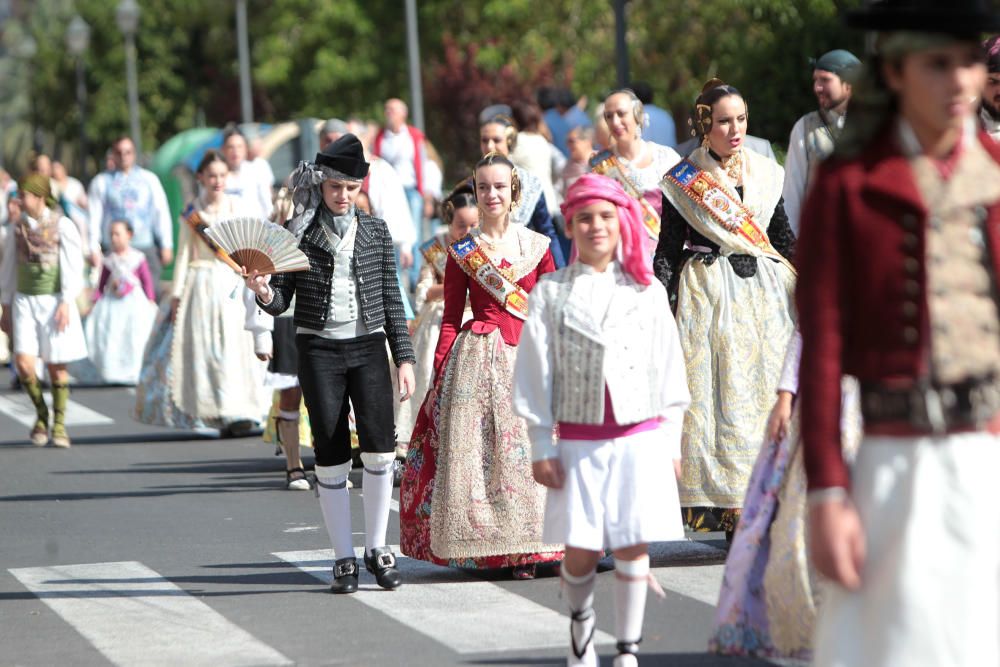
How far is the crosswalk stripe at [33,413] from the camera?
17016 mm

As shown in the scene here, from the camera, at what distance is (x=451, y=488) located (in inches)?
349

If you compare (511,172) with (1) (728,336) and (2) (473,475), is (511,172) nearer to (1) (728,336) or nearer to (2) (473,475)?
(1) (728,336)

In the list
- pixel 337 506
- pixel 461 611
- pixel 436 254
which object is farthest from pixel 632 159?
pixel 461 611

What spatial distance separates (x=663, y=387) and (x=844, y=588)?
8.76 ft

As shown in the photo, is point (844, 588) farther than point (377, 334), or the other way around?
point (377, 334)

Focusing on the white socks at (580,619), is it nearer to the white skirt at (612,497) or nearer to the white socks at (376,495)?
the white skirt at (612,497)

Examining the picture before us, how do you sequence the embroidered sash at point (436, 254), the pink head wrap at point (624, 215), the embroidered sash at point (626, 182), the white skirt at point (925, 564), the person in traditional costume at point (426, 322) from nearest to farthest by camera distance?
the white skirt at point (925, 564) → the pink head wrap at point (624, 215) → the embroidered sash at point (626, 182) → the embroidered sash at point (436, 254) → the person in traditional costume at point (426, 322)

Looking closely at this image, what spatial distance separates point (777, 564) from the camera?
663cm

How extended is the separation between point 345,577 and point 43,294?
7.40m

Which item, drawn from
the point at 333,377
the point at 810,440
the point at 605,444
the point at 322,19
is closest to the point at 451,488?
the point at 333,377

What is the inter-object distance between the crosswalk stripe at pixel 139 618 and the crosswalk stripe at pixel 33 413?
24.1ft

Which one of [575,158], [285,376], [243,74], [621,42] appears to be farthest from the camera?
[243,74]

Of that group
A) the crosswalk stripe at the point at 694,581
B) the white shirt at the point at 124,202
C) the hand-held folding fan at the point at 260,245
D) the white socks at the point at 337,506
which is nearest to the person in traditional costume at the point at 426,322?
the hand-held folding fan at the point at 260,245

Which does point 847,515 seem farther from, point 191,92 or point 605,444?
point 191,92
